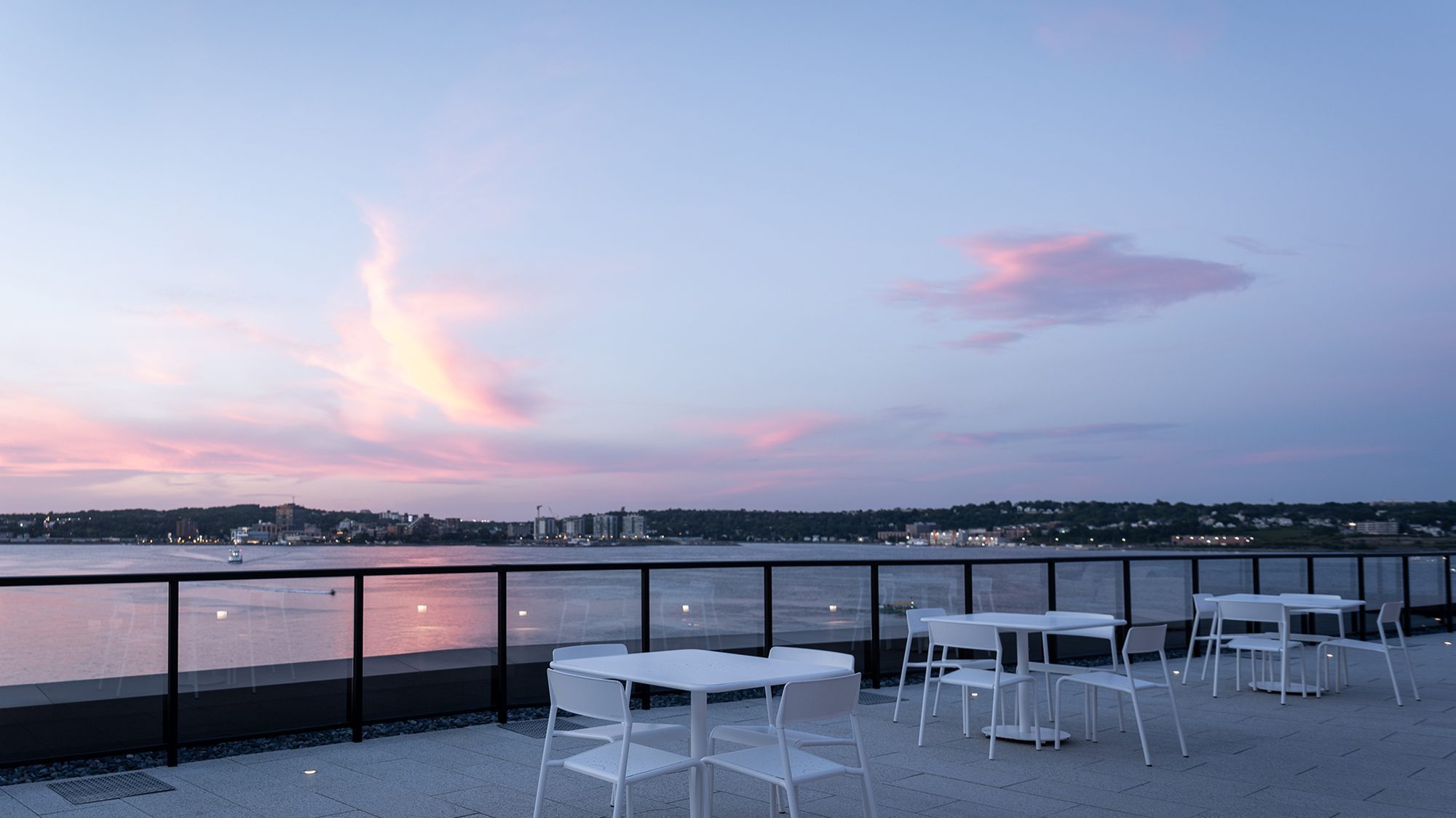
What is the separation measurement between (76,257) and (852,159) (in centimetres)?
1264

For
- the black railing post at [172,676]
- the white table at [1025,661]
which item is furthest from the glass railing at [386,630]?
the white table at [1025,661]

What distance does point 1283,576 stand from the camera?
1195 centimetres

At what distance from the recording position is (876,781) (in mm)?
5242

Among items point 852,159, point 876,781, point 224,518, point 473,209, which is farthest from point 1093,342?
point 224,518

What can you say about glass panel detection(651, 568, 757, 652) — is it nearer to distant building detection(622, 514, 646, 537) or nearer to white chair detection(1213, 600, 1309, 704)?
white chair detection(1213, 600, 1309, 704)

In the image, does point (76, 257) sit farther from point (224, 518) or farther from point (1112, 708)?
point (224, 518)

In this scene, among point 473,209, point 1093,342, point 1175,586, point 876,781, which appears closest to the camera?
point 876,781

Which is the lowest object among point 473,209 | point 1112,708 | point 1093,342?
point 1112,708

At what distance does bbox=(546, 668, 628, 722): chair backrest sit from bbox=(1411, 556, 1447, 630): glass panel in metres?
13.9

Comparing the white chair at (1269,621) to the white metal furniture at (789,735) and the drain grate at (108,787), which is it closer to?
the white metal furniture at (789,735)

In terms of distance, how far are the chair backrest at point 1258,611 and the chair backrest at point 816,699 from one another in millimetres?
5423

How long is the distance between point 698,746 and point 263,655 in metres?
3.67

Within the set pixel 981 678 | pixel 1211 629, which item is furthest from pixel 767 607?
pixel 1211 629

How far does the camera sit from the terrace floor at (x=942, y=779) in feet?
15.4
